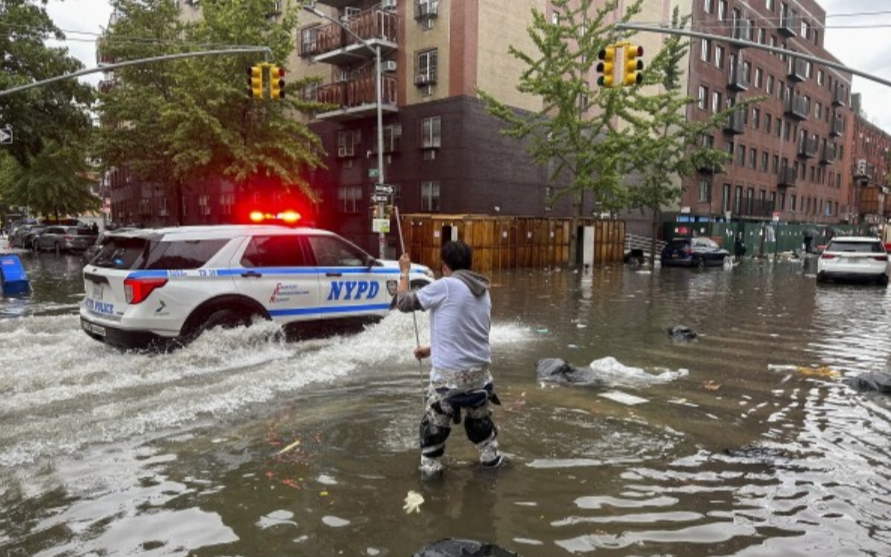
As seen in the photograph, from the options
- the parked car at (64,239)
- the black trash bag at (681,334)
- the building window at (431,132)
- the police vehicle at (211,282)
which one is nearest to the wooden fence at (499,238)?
the building window at (431,132)

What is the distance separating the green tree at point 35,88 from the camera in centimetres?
2416

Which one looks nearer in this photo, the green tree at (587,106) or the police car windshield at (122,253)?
the police car windshield at (122,253)

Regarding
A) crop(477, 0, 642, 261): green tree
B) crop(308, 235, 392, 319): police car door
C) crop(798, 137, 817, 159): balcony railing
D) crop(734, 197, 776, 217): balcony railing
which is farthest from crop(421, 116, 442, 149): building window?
crop(798, 137, 817, 159): balcony railing

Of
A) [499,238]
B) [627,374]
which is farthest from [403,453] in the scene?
[499,238]

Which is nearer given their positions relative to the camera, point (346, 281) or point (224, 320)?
point (224, 320)

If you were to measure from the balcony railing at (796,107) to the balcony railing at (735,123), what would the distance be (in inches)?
402

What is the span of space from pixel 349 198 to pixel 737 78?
30.7m

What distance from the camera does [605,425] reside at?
6.02 meters

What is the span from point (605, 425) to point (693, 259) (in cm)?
2759

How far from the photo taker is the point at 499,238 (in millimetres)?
28281

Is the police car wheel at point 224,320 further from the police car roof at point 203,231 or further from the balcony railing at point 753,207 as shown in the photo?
the balcony railing at point 753,207

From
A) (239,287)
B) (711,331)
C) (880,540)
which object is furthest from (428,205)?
(880,540)

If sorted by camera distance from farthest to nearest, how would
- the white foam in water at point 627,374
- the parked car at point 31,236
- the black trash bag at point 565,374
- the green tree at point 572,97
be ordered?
the parked car at point 31,236 < the green tree at point 572,97 < the white foam in water at point 627,374 < the black trash bag at point 565,374

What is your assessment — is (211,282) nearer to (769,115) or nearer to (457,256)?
(457,256)
